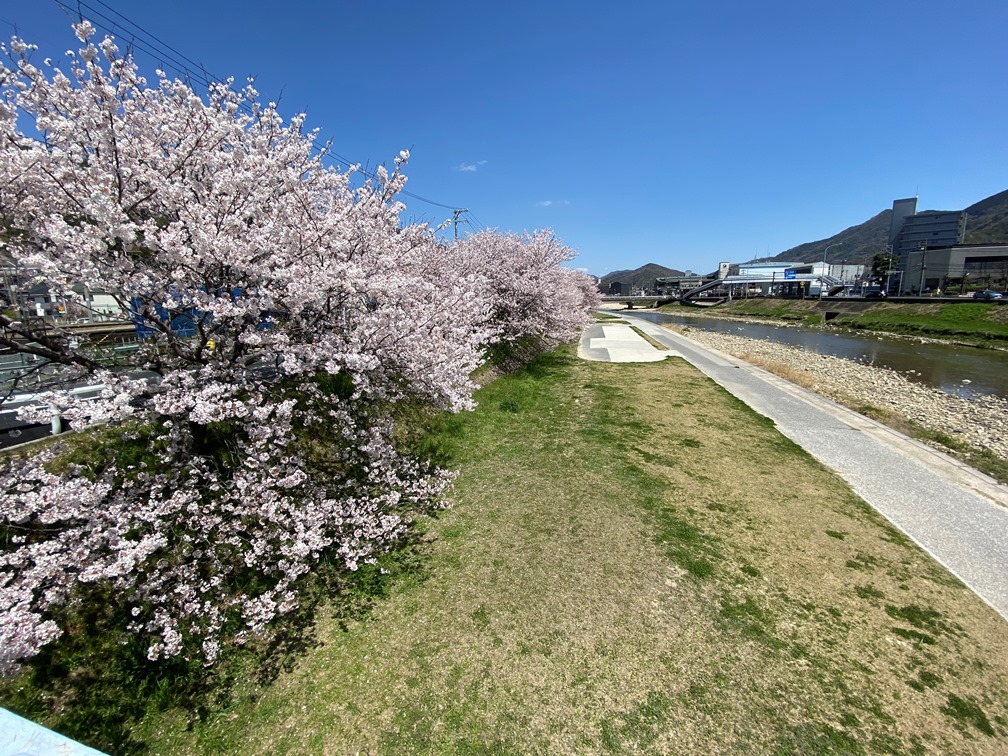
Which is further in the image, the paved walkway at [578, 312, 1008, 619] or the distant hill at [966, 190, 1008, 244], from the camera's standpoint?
the distant hill at [966, 190, 1008, 244]

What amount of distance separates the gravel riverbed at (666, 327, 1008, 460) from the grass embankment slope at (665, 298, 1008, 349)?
64.1 feet

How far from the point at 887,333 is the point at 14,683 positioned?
198ft

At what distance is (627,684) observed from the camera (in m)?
4.12

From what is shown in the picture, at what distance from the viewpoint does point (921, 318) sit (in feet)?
156

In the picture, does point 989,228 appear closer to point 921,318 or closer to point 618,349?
point 921,318

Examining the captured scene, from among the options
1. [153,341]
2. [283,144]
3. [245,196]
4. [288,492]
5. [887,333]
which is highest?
[283,144]

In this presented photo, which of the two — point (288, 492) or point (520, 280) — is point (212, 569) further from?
point (520, 280)

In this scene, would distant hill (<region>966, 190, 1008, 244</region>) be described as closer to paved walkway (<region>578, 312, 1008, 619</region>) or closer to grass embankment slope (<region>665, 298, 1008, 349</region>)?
grass embankment slope (<region>665, 298, 1008, 349</region>)

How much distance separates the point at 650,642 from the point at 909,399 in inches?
845

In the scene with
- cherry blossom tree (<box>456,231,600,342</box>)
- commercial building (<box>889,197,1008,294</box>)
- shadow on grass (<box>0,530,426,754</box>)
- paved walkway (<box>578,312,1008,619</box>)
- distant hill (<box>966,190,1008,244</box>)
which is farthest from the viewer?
distant hill (<box>966,190,1008,244</box>)

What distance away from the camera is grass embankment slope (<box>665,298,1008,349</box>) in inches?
1523

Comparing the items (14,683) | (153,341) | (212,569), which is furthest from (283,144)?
(14,683)

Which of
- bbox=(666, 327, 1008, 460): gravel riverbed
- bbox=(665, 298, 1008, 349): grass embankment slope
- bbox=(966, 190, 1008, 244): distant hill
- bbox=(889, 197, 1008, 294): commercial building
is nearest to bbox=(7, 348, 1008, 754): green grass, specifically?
bbox=(666, 327, 1008, 460): gravel riverbed

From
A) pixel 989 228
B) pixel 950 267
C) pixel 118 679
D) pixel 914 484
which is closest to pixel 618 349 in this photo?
pixel 914 484
